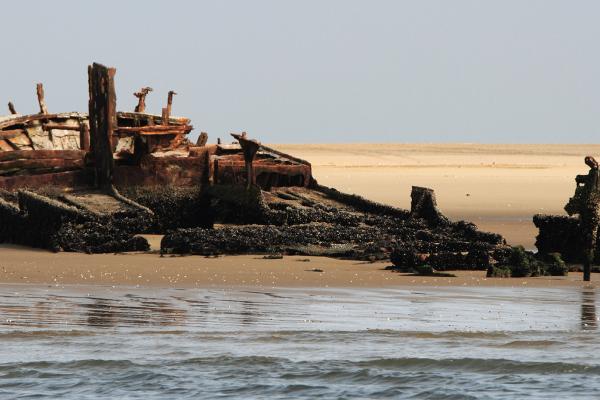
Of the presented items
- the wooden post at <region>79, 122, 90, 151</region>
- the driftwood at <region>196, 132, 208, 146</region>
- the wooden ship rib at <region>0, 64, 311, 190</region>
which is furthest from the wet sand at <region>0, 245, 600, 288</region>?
the driftwood at <region>196, 132, 208, 146</region>

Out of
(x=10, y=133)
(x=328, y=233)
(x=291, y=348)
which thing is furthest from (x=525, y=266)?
(x=10, y=133)

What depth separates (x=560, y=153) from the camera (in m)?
81.1

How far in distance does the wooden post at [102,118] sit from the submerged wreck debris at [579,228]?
723cm

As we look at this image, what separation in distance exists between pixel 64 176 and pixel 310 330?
10155 millimetres

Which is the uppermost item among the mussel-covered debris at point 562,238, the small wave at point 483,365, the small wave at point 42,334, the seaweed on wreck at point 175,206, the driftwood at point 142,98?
the driftwood at point 142,98

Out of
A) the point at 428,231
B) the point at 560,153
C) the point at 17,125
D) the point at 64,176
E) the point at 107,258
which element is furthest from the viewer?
the point at 560,153

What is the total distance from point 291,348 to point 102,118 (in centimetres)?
1133

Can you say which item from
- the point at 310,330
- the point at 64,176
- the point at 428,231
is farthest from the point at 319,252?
the point at 310,330

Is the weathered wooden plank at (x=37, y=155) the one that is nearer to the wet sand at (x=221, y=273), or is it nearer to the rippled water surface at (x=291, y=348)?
the wet sand at (x=221, y=273)

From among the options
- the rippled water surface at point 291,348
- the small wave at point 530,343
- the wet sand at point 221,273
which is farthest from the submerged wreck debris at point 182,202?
the small wave at point 530,343

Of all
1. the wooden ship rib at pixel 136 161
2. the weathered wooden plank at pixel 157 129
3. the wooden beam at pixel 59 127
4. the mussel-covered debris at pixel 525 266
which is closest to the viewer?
the mussel-covered debris at pixel 525 266

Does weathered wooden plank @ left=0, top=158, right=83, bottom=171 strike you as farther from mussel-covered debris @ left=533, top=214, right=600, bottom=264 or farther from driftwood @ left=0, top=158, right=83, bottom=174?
mussel-covered debris @ left=533, top=214, right=600, bottom=264

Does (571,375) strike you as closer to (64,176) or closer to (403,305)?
(403,305)

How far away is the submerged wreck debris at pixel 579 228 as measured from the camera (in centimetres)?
1455
